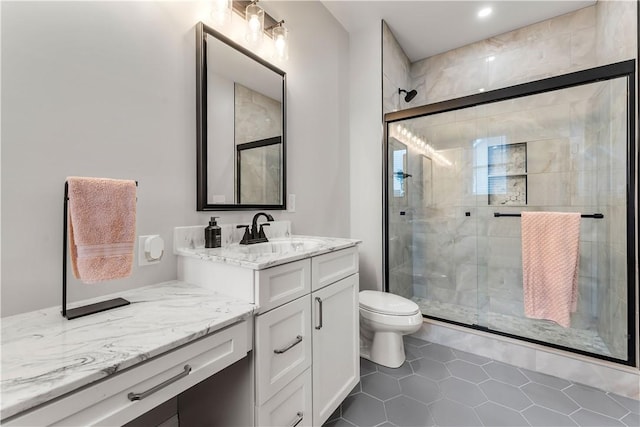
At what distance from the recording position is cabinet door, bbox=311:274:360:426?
1.23m

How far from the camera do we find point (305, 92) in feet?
6.49

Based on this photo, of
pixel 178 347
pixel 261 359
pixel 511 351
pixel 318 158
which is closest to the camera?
pixel 178 347

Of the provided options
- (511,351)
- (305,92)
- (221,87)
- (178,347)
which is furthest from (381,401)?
(305,92)

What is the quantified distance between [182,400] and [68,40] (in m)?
1.46

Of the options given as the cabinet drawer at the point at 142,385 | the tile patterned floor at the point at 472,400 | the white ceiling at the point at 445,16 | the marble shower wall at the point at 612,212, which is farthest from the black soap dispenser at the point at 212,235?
the marble shower wall at the point at 612,212

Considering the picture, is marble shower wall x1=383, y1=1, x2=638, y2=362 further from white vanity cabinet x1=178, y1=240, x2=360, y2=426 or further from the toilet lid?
white vanity cabinet x1=178, y1=240, x2=360, y2=426

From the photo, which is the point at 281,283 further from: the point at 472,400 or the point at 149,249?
the point at 472,400

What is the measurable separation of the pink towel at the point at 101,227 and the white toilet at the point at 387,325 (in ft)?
4.90

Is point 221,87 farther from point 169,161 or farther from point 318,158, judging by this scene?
point 318,158

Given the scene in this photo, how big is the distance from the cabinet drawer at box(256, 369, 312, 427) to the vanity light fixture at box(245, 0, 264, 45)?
171 cm

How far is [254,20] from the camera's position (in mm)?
1493

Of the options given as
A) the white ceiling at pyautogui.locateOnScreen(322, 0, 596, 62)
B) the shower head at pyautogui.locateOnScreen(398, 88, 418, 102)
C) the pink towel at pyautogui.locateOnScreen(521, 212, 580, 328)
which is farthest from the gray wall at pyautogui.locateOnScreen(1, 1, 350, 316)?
the shower head at pyautogui.locateOnScreen(398, 88, 418, 102)

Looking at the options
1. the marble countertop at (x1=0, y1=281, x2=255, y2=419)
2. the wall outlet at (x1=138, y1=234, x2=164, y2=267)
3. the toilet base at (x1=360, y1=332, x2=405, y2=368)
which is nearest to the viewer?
the marble countertop at (x1=0, y1=281, x2=255, y2=419)

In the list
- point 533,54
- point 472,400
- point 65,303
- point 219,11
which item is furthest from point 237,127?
point 533,54
